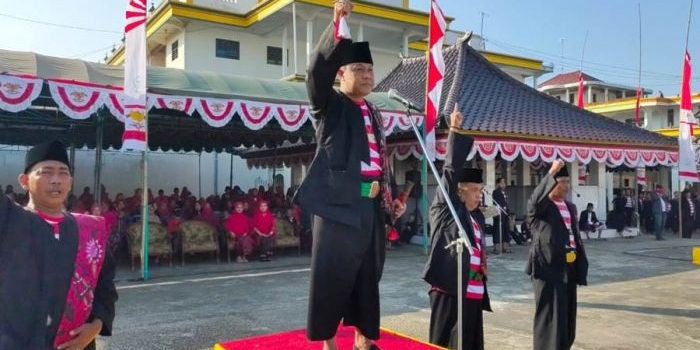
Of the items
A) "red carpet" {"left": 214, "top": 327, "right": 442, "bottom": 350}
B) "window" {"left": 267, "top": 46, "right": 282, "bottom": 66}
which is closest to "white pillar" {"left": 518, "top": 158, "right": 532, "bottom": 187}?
"window" {"left": 267, "top": 46, "right": 282, "bottom": 66}

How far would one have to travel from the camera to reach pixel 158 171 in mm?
18516

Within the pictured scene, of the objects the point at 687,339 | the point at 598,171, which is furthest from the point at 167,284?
the point at 598,171

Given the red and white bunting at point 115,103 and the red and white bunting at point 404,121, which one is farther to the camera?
the red and white bunting at point 404,121

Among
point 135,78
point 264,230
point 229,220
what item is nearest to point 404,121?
point 264,230

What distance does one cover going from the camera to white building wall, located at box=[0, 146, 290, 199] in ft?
54.5

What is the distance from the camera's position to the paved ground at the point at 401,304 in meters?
5.77

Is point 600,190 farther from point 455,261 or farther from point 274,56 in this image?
point 455,261

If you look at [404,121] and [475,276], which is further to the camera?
[404,121]

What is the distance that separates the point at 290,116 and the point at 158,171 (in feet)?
32.1

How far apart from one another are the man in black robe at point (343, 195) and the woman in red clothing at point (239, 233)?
8384mm

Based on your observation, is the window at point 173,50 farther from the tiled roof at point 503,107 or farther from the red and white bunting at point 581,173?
the red and white bunting at point 581,173

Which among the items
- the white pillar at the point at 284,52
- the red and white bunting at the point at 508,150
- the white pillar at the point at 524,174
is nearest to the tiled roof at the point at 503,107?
the red and white bunting at the point at 508,150

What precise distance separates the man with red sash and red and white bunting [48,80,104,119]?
21.9 ft

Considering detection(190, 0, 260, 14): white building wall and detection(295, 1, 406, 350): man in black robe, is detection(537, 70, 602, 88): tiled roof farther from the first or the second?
detection(295, 1, 406, 350): man in black robe
